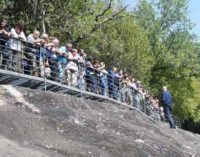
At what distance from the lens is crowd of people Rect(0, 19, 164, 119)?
17047 millimetres

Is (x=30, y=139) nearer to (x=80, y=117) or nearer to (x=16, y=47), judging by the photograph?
(x=80, y=117)

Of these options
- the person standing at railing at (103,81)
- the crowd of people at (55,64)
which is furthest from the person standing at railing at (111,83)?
the person standing at railing at (103,81)

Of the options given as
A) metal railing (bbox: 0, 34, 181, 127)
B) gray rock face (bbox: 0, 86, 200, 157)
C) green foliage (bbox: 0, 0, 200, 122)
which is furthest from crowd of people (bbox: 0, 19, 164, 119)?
green foliage (bbox: 0, 0, 200, 122)

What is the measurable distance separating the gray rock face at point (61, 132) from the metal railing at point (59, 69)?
1.15 meters

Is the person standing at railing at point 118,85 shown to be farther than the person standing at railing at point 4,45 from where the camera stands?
Yes

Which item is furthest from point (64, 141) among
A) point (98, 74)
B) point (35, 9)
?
point (35, 9)

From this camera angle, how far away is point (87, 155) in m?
12.4

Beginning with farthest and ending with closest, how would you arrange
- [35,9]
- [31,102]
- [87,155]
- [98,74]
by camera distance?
1. [35,9]
2. [98,74]
3. [31,102]
4. [87,155]

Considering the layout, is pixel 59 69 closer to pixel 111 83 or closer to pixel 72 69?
pixel 72 69

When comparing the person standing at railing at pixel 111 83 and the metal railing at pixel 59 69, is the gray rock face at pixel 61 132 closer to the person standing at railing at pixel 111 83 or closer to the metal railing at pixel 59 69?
the metal railing at pixel 59 69

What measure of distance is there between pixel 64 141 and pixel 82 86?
337 inches

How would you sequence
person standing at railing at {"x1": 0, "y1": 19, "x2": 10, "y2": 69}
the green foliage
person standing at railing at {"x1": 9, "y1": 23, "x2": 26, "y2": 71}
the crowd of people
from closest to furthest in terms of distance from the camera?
person standing at railing at {"x1": 0, "y1": 19, "x2": 10, "y2": 69} → person standing at railing at {"x1": 9, "y1": 23, "x2": 26, "y2": 71} → the crowd of people → the green foliage

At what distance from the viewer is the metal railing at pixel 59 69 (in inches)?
671

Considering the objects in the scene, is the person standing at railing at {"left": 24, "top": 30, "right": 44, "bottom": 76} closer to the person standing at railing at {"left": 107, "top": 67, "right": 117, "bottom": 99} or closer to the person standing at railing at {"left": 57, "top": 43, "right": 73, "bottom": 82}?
the person standing at railing at {"left": 57, "top": 43, "right": 73, "bottom": 82}
